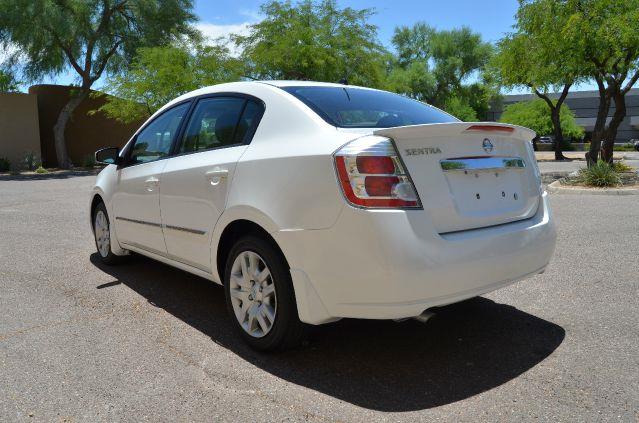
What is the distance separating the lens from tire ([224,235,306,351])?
325cm

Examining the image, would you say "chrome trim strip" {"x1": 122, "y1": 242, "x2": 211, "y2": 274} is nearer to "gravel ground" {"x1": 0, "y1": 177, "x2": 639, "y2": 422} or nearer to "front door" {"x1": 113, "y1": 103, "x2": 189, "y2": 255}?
"front door" {"x1": 113, "y1": 103, "x2": 189, "y2": 255}

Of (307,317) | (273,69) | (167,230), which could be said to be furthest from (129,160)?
(273,69)

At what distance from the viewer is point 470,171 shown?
10.7ft

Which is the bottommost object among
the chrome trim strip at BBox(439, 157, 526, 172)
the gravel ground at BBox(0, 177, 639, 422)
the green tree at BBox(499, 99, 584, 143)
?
the gravel ground at BBox(0, 177, 639, 422)

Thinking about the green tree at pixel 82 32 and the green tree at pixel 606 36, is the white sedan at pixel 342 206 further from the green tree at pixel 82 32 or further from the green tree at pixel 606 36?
the green tree at pixel 82 32

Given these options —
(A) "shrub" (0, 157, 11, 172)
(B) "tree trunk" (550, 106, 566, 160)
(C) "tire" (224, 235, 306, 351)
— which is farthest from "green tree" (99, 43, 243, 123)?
(C) "tire" (224, 235, 306, 351)

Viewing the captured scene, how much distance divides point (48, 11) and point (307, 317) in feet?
91.8

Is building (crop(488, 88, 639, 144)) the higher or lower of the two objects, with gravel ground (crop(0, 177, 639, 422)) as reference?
higher

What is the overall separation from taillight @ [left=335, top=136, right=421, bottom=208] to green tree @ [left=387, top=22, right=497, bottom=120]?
45.3m

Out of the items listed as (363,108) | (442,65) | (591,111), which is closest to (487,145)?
(363,108)

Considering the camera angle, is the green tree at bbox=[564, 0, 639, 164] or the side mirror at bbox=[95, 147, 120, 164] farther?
the green tree at bbox=[564, 0, 639, 164]

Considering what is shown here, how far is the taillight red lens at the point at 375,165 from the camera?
294 cm

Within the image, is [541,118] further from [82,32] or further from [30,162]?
[30,162]

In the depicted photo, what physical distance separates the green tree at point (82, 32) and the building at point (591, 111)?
47.3m
